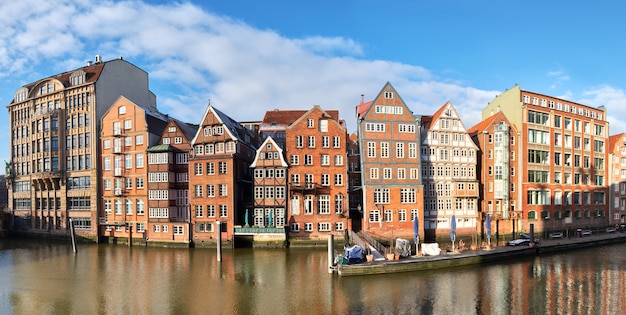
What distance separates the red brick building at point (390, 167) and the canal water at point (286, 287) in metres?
11.1

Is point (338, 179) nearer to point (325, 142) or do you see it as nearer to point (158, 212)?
point (325, 142)

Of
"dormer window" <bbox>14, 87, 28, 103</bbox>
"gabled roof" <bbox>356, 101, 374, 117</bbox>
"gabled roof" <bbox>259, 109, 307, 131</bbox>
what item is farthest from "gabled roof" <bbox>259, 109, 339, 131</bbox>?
"dormer window" <bbox>14, 87, 28, 103</bbox>

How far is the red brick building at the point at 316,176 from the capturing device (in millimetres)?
50969

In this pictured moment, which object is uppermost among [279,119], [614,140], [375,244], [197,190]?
[279,119]

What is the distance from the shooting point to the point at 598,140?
69625 millimetres

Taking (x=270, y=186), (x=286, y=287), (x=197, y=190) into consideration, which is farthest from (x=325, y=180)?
(x=286, y=287)

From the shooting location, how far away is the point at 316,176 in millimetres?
51438

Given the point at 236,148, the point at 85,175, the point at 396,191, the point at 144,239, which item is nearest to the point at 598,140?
the point at 396,191

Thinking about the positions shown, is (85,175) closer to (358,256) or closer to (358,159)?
(358,159)

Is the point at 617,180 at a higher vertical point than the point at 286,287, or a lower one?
higher

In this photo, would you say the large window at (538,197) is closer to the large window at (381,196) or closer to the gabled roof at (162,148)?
the large window at (381,196)

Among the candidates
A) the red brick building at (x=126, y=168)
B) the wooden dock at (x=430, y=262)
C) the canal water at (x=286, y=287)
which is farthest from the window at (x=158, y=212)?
the wooden dock at (x=430, y=262)

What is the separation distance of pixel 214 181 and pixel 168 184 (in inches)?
299

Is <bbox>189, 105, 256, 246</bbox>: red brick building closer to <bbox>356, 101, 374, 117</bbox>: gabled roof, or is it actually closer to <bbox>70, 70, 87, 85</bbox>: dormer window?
<bbox>356, 101, 374, 117</bbox>: gabled roof
